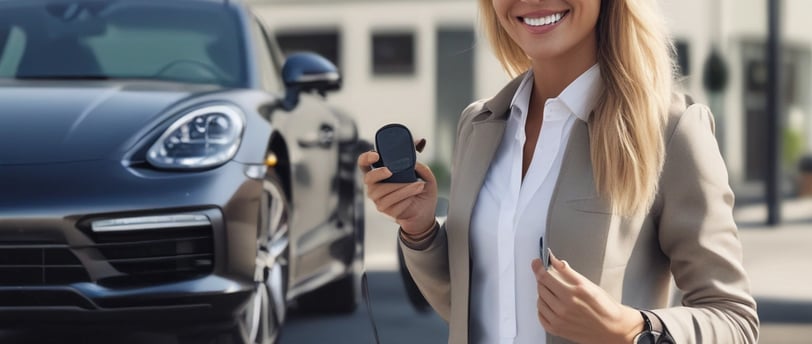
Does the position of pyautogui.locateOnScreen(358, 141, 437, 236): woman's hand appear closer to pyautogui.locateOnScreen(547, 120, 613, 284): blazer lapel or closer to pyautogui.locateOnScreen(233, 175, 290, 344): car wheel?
pyautogui.locateOnScreen(547, 120, 613, 284): blazer lapel

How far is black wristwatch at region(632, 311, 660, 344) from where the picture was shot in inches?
68.9

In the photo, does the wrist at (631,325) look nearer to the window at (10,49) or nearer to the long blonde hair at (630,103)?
the long blonde hair at (630,103)

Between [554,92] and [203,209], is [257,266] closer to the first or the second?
[203,209]

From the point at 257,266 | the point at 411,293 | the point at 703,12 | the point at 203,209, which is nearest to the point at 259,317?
the point at 257,266

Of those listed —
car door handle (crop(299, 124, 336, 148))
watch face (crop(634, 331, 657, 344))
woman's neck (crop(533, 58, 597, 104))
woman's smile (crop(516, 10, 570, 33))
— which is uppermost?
woman's smile (crop(516, 10, 570, 33))

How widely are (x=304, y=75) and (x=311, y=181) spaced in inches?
17.1

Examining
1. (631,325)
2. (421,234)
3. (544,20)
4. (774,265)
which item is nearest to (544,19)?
(544,20)

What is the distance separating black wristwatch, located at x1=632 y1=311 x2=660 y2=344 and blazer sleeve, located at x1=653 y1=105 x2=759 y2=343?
0.25ft

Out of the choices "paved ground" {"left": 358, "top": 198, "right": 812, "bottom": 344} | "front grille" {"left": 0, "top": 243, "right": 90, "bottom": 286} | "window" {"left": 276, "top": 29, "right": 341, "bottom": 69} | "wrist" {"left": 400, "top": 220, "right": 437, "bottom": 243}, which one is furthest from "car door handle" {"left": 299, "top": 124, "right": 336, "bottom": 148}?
"window" {"left": 276, "top": 29, "right": 341, "bottom": 69}

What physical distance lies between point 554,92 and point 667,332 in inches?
19.2

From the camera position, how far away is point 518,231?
6.52ft

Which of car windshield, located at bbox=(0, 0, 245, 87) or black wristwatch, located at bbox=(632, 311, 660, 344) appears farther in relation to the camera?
car windshield, located at bbox=(0, 0, 245, 87)

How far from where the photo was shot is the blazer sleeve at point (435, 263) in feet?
7.13

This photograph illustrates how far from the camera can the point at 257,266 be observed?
4.22m
